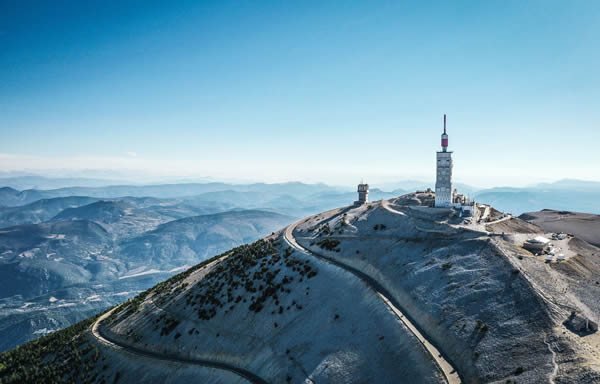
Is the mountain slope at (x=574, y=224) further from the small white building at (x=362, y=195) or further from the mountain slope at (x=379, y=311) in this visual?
the small white building at (x=362, y=195)

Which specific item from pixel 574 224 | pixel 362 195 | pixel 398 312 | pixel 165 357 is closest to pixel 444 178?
pixel 362 195

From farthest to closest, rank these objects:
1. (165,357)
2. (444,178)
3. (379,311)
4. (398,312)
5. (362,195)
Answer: (362,195) < (444,178) < (165,357) < (379,311) < (398,312)

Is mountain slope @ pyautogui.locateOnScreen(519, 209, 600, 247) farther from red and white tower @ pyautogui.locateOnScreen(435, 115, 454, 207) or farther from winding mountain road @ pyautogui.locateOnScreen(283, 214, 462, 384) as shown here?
winding mountain road @ pyautogui.locateOnScreen(283, 214, 462, 384)

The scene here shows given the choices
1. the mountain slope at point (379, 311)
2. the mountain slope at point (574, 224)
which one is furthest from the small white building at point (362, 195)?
the mountain slope at point (574, 224)

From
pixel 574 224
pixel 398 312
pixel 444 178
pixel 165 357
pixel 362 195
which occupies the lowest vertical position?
pixel 165 357

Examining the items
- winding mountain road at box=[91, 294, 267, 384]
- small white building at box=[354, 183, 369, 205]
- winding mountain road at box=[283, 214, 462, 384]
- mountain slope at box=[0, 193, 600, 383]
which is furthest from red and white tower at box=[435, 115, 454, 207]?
winding mountain road at box=[91, 294, 267, 384]

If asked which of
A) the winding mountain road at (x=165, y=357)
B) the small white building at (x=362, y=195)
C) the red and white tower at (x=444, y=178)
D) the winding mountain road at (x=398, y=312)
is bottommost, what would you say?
the winding mountain road at (x=165, y=357)

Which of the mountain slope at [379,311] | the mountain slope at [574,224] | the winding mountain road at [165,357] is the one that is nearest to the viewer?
the mountain slope at [379,311]

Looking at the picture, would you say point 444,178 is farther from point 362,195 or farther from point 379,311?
point 379,311
